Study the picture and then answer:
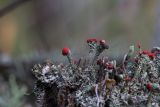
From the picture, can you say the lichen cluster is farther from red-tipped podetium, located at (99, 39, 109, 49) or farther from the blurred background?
the blurred background

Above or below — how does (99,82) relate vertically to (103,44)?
below

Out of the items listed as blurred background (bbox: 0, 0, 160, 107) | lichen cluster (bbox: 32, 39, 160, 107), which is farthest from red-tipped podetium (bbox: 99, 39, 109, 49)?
blurred background (bbox: 0, 0, 160, 107)

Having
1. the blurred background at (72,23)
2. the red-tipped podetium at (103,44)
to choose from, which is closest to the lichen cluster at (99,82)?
the red-tipped podetium at (103,44)

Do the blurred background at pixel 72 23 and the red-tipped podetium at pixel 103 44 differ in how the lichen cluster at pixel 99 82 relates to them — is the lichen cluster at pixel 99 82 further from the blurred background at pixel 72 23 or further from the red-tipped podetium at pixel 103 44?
the blurred background at pixel 72 23

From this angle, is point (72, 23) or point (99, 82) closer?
point (99, 82)

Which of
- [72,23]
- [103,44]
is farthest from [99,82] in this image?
[72,23]

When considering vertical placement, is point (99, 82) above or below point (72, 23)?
below

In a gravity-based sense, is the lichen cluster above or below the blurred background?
below

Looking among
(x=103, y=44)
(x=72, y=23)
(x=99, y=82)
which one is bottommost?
(x=99, y=82)

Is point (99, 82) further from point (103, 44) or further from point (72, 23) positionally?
point (72, 23)

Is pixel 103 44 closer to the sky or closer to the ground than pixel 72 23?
closer to the ground
